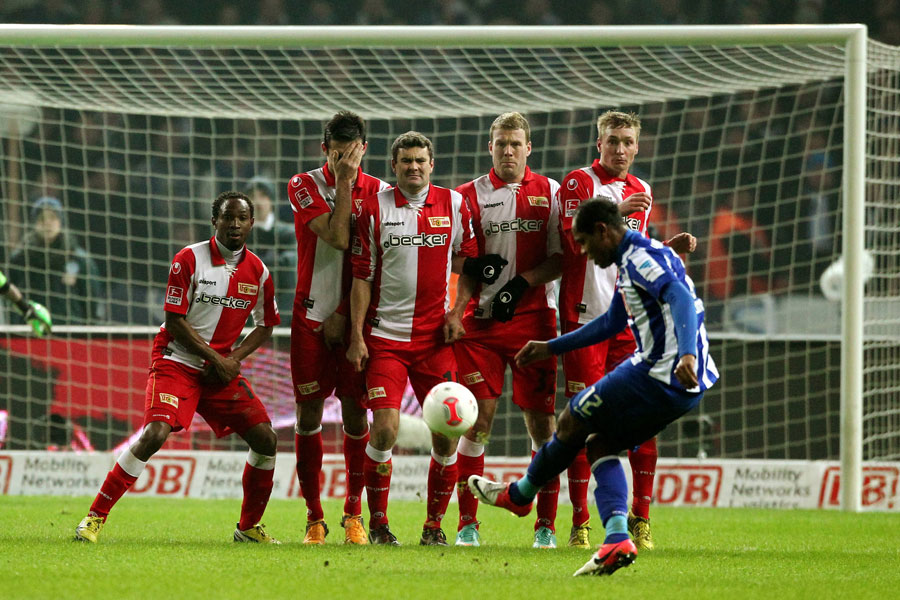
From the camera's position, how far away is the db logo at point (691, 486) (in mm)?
9430

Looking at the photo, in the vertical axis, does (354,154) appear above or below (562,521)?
above

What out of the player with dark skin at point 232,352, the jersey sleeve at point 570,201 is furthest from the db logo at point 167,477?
the jersey sleeve at point 570,201

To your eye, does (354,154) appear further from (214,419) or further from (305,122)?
(305,122)

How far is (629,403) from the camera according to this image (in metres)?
4.55

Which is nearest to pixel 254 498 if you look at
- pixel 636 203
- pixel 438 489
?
pixel 438 489

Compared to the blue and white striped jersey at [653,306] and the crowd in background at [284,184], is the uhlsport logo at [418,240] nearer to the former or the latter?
the blue and white striped jersey at [653,306]

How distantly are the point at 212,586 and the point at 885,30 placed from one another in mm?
14950

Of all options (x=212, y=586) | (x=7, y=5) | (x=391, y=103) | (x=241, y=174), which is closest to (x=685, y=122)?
(x=391, y=103)

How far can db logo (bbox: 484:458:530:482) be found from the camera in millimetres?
9195

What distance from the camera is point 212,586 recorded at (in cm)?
403

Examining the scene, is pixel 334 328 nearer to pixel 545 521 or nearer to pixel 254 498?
pixel 254 498

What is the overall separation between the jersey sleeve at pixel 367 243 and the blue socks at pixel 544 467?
1504 millimetres

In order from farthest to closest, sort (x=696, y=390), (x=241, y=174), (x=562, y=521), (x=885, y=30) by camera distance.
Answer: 1. (x=885, y=30)
2. (x=241, y=174)
3. (x=562, y=521)
4. (x=696, y=390)

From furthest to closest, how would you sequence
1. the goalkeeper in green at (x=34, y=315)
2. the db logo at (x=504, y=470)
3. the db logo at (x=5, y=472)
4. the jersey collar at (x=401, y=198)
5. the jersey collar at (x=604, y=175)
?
the db logo at (x=5, y=472)
the db logo at (x=504, y=470)
the goalkeeper in green at (x=34, y=315)
the jersey collar at (x=604, y=175)
the jersey collar at (x=401, y=198)
